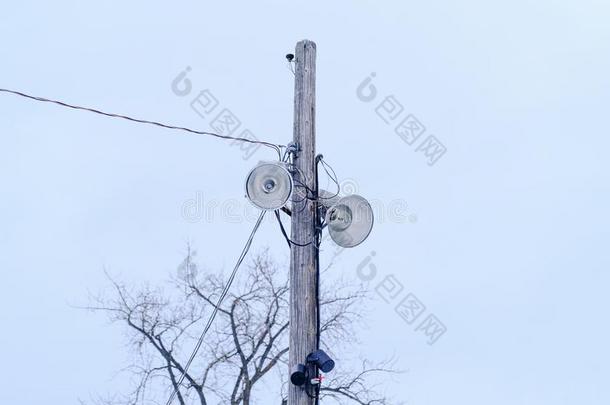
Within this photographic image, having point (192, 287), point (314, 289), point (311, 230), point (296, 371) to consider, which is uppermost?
point (192, 287)

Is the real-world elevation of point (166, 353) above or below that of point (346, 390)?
above

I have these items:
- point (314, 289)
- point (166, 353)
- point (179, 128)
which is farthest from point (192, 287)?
point (314, 289)

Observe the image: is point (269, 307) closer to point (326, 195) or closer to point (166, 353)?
point (166, 353)

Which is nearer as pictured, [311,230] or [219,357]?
[311,230]

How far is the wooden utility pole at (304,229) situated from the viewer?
6938 millimetres

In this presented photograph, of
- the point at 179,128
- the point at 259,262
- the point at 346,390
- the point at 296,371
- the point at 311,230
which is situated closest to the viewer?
the point at 296,371

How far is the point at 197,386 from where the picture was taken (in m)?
14.9

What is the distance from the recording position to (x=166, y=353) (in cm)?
1549

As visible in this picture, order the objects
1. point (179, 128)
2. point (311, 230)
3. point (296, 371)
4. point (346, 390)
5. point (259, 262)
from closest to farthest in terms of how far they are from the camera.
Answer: point (296, 371) → point (311, 230) → point (179, 128) → point (346, 390) → point (259, 262)

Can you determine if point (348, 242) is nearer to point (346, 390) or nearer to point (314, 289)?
point (314, 289)

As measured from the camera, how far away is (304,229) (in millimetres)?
7250

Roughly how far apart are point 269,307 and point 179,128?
7860 mm

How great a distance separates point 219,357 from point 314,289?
8.44 m

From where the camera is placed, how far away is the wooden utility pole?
22.8ft
